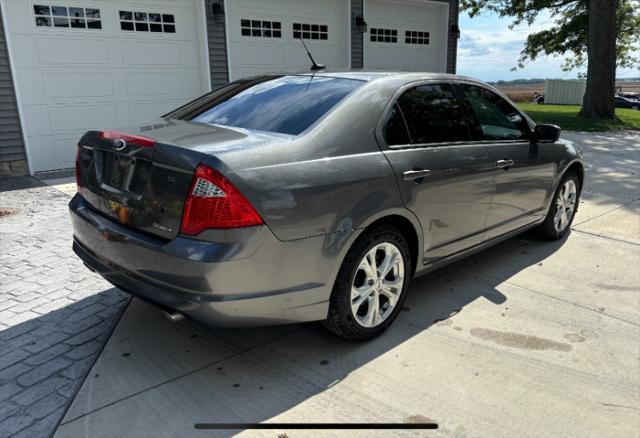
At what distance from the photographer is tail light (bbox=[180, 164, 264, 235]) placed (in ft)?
8.27

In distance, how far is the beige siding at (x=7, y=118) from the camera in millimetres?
7805

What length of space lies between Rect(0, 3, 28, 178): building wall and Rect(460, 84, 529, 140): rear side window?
22.6 ft

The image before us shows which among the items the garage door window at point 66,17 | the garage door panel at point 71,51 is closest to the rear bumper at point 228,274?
the garage door panel at point 71,51

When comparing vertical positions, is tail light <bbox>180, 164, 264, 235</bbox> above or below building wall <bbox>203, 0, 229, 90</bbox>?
below

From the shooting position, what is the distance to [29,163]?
8.29 metres

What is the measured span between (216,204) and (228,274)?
337 millimetres

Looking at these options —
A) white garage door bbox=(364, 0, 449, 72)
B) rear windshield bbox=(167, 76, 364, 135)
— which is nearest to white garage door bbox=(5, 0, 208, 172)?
white garage door bbox=(364, 0, 449, 72)

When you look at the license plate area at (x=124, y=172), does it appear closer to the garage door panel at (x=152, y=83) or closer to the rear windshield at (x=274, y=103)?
the rear windshield at (x=274, y=103)

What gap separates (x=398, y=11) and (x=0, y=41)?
29.4ft

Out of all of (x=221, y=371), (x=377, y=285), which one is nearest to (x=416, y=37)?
(x=377, y=285)

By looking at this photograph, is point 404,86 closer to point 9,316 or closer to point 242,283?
point 242,283

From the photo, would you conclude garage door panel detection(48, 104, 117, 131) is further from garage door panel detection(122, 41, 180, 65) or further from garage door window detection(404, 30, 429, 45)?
garage door window detection(404, 30, 429, 45)

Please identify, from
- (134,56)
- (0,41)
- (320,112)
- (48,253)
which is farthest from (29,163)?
(320,112)

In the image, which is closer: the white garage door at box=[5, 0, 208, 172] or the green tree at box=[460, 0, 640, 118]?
the white garage door at box=[5, 0, 208, 172]
